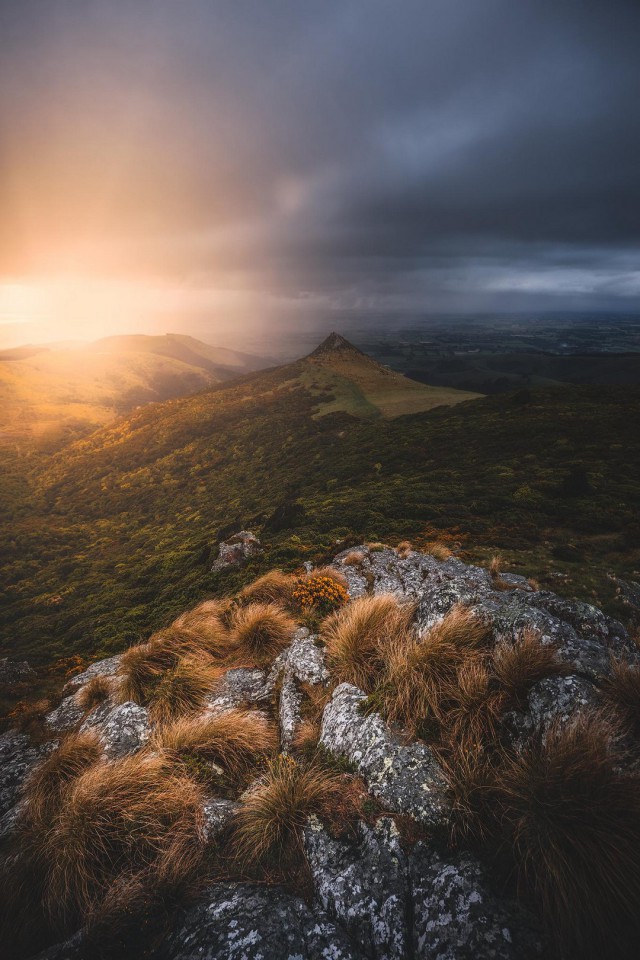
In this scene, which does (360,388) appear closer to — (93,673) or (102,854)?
(93,673)

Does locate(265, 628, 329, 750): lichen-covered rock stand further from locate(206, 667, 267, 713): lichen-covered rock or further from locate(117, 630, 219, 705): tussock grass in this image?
locate(117, 630, 219, 705): tussock grass

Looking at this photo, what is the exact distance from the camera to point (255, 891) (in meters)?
3.46

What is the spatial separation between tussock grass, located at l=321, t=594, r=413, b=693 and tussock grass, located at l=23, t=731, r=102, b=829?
419 cm

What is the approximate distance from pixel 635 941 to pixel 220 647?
7717 mm

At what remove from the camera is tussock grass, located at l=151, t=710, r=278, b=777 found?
5230mm

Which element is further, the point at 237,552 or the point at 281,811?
the point at 237,552

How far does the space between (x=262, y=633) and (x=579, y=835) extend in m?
6.61

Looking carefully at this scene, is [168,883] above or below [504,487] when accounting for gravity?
above

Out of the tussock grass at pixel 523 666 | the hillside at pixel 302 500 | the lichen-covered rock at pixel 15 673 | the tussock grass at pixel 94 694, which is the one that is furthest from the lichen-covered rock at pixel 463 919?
the lichen-covered rock at pixel 15 673

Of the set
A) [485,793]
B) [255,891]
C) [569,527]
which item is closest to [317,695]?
[255,891]

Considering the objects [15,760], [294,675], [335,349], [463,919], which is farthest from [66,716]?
[335,349]

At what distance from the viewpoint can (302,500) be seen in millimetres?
24219

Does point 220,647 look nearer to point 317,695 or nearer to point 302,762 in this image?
point 317,695

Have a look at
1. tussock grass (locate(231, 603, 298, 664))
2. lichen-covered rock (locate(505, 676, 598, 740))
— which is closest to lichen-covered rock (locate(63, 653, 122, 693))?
tussock grass (locate(231, 603, 298, 664))
